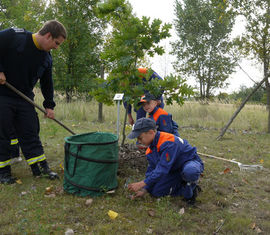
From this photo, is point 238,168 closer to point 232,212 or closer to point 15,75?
point 232,212

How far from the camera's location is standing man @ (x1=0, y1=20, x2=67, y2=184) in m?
3.46

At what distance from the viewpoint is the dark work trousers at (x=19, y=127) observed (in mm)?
3611

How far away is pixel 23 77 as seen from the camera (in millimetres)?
3648

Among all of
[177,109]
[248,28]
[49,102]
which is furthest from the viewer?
[177,109]

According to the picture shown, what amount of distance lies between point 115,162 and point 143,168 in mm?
1052

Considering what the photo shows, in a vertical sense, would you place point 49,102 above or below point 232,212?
above

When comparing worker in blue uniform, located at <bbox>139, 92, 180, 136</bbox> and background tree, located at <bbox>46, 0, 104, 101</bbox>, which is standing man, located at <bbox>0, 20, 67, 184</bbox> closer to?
worker in blue uniform, located at <bbox>139, 92, 180, 136</bbox>

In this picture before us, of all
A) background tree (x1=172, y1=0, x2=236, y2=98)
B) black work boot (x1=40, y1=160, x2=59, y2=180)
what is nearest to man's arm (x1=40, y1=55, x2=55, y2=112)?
black work boot (x1=40, y1=160, x2=59, y2=180)

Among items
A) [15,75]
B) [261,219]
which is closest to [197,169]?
[261,219]

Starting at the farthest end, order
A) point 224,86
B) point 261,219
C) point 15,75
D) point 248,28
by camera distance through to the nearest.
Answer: point 224,86
point 248,28
point 15,75
point 261,219

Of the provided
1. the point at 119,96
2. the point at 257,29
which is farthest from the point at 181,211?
the point at 257,29

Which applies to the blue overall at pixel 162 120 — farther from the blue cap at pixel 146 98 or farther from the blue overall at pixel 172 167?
the blue overall at pixel 172 167

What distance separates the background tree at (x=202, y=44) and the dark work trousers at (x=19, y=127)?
24.7 metres

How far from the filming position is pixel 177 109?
12.5 metres
